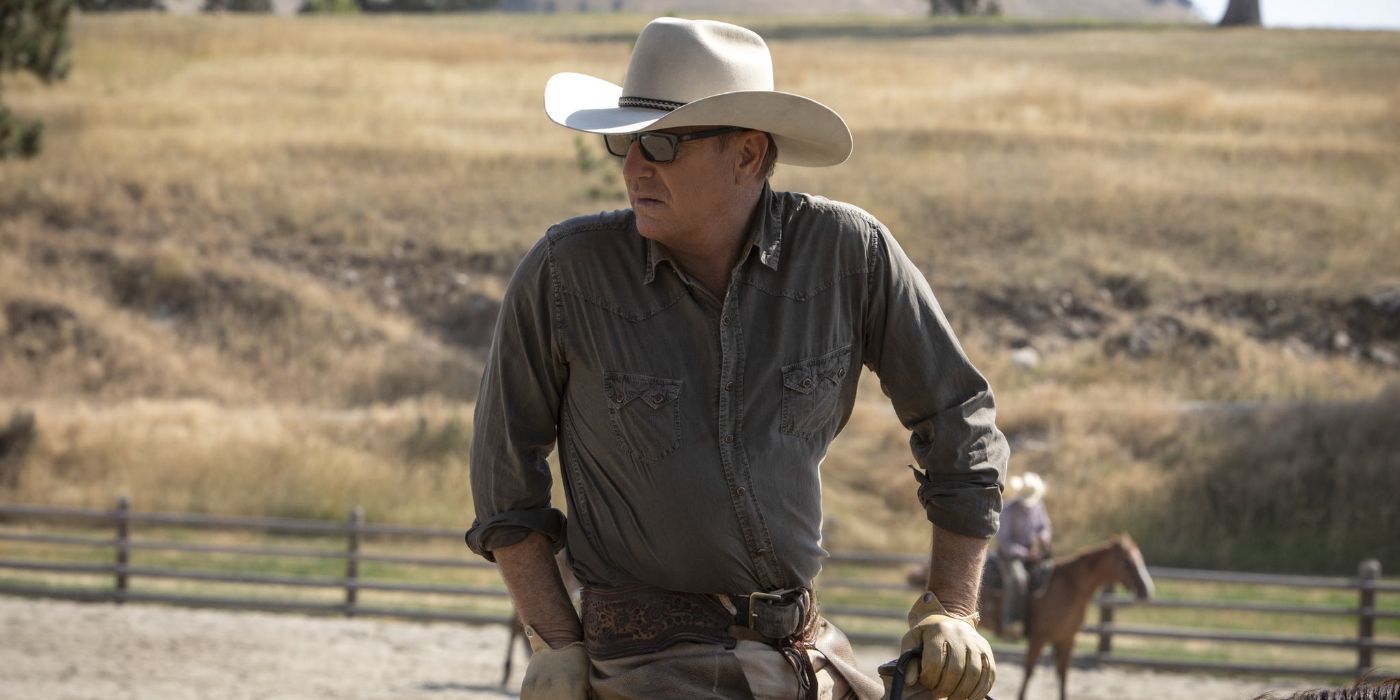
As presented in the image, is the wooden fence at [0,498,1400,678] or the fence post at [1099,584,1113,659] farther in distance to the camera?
the fence post at [1099,584,1113,659]

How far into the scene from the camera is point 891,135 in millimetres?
36219

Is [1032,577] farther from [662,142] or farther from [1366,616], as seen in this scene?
[662,142]

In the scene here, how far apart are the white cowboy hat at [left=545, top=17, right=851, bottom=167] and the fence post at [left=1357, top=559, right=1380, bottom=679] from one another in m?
11.9

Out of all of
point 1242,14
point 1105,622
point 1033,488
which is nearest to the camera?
point 1033,488

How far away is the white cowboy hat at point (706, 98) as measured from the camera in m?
2.75

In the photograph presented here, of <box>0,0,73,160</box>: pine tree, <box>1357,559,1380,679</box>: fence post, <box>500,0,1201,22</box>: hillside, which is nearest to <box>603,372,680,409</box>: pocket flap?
<box>1357,559,1380,679</box>: fence post

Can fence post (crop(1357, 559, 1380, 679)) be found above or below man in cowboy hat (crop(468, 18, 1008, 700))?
below

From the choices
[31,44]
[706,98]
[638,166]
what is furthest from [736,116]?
[31,44]

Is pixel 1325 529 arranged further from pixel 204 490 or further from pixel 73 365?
pixel 73 365

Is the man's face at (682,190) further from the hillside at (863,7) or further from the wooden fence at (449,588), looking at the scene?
the hillside at (863,7)

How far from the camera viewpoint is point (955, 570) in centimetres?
288

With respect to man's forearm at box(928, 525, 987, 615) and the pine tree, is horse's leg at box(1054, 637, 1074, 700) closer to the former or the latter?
man's forearm at box(928, 525, 987, 615)

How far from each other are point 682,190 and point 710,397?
0.39 m

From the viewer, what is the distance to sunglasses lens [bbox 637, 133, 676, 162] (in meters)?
2.76
